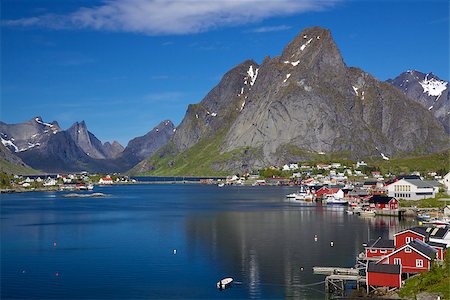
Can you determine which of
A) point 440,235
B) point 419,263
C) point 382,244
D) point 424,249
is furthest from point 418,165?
point 419,263

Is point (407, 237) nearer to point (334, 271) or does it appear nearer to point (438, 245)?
point (438, 245)

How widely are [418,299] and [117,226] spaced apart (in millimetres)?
43435

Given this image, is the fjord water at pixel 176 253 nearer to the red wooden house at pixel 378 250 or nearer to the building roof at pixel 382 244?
the red wooden house at pixel 378 250

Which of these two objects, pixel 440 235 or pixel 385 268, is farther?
pixel 440 235

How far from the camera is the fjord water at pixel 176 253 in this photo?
35.0 m

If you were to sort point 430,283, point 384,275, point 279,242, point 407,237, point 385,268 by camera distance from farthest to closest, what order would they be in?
point 279,242 < point 407,237 < point 385,268 < point 384,275 < point 430,283

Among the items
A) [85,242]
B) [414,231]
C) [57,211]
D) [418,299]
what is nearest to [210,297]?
[418,299]

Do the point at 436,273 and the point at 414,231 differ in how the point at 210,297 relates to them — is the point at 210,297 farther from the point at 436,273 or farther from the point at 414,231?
the point at 414,231

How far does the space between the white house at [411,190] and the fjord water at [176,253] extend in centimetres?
1346

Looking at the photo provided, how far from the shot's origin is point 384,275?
32.0 meters

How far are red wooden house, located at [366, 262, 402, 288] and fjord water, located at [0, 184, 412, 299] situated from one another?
10.5 ft

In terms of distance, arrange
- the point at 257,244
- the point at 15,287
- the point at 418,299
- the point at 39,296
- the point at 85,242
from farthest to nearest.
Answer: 1. the point at 85,242
2. the point at 257,244
3. the point at 15,287
4. the point at 39,296
5. the point at 418,299

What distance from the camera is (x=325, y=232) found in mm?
56156

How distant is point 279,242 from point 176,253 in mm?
9781
